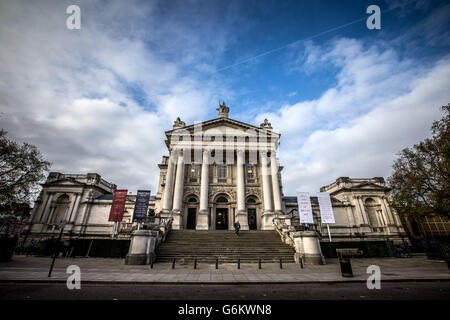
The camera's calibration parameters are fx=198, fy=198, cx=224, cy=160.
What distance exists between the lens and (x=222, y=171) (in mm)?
29766

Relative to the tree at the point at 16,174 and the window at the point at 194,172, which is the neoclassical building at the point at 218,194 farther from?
the tree at the point at 16,174

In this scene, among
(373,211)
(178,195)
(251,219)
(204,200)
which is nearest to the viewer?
(178,195)

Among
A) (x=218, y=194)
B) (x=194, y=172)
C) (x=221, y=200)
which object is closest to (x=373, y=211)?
(x=221, y=200)

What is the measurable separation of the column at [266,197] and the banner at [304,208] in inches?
191

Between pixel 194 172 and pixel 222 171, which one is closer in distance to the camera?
pixel 194 172

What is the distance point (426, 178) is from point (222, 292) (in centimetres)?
2104

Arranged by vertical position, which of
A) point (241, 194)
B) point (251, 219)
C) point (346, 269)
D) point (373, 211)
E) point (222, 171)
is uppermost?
point (222, 171)

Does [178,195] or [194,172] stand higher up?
[194,172]

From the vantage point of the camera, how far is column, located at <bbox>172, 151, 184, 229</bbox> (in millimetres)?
23281

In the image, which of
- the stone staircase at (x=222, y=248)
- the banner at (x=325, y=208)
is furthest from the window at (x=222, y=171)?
the banner at (x=325, y=208)

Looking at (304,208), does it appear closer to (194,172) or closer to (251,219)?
(251,219)

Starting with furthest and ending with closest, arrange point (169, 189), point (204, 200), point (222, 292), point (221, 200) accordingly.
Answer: point (221, 200)
point (169, 189)
point (204, 200)
point (222, 292)

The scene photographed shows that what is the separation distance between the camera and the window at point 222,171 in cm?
2943
